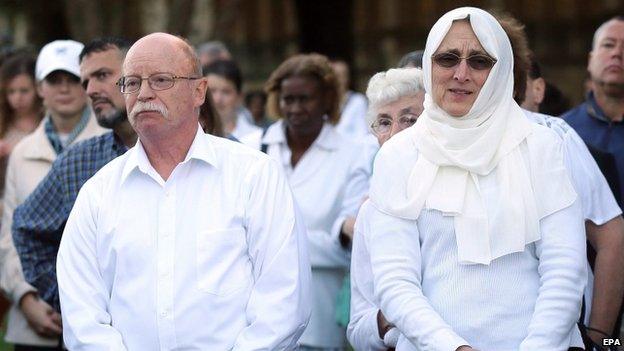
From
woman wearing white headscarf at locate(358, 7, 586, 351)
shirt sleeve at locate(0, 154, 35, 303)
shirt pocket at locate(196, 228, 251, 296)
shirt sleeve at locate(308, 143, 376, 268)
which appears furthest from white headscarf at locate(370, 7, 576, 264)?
shirt sleeve at locate(0, 154, 35, 303)

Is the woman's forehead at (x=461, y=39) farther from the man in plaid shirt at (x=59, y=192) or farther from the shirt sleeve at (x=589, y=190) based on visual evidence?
the man in plaid shirt at (x=59, y=192)

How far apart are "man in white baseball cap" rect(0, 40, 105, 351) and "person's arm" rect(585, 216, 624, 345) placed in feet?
10.4

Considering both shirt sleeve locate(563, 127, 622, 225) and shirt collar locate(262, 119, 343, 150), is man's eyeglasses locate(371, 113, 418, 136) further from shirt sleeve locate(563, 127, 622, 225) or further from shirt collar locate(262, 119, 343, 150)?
shirt collar locate(262, 119, 343, 150)

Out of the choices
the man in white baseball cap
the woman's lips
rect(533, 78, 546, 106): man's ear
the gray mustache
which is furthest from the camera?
the man in white baseball cap

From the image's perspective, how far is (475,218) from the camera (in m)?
5.44

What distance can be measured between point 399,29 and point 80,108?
16.7 m

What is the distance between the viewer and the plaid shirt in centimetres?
705

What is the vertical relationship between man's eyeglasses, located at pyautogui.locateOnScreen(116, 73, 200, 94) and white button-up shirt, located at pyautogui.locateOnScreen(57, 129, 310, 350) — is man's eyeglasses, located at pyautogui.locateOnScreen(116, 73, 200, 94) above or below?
above

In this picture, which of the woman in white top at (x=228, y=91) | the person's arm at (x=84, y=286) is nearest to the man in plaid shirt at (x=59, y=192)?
the person's arm at (x=84, y=286)

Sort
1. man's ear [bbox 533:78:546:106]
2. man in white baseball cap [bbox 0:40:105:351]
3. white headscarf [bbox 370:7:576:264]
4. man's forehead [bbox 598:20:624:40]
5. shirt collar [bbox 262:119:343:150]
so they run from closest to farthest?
1. white headscarf [bbox 370:7:576:264]
2. man's ear [bbox 533:78:546:106]
3. man in white baseball cap [bbox 0:40:105:351]
4. man's forehead [bbox 598:20:624:40]
5. shirt collar [bbox 262:119:343:150]

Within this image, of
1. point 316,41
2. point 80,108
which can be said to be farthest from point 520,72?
point 316,41

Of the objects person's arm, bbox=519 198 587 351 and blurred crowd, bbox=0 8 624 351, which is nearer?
person's arm, bbox=519 198 587 351

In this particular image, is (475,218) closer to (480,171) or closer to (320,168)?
(480,171)

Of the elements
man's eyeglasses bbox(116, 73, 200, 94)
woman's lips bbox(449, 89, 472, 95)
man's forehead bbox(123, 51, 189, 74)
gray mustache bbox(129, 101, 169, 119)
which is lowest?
gray mustache bbox(129, 101, 169, 119)
